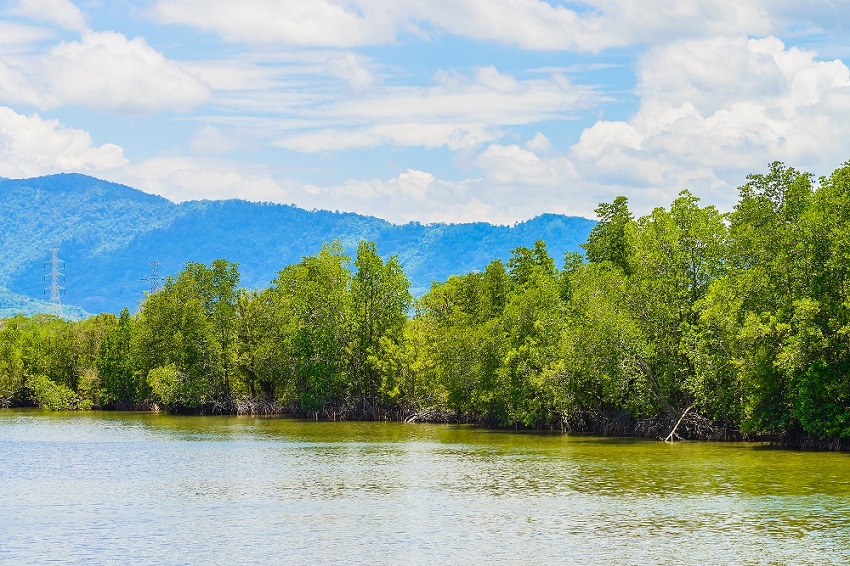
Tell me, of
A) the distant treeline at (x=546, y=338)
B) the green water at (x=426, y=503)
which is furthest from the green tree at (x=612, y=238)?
the green water at (x=426, y=503)

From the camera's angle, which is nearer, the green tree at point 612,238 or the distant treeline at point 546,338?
the distant treeline at point 546,338

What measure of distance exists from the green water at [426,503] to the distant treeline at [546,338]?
424 centimetres

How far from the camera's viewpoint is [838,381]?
5447cm

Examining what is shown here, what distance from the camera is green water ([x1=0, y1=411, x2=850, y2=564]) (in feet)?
105

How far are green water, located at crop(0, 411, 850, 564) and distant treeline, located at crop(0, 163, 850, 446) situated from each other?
4244 millimetres

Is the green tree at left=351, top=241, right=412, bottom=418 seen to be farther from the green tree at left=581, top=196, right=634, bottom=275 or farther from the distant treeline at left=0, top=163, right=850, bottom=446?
the green tree at left=581, top=196, right=634, bottom=275

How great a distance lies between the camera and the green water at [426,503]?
32156 millimetres

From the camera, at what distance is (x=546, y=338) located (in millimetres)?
76375

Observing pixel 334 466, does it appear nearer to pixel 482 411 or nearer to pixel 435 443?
pixel 435 443

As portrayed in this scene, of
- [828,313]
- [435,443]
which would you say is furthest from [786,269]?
[435,443]

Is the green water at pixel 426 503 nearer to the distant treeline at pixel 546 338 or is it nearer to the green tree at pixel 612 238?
the distant treeline at pixel 546 338

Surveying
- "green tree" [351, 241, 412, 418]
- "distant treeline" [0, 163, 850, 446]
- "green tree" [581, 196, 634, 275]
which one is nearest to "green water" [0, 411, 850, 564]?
"distant treeline" [0, 163, 850, 446]

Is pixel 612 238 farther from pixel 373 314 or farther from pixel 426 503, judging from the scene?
pixel 426 503

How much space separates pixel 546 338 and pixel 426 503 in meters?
35.7
